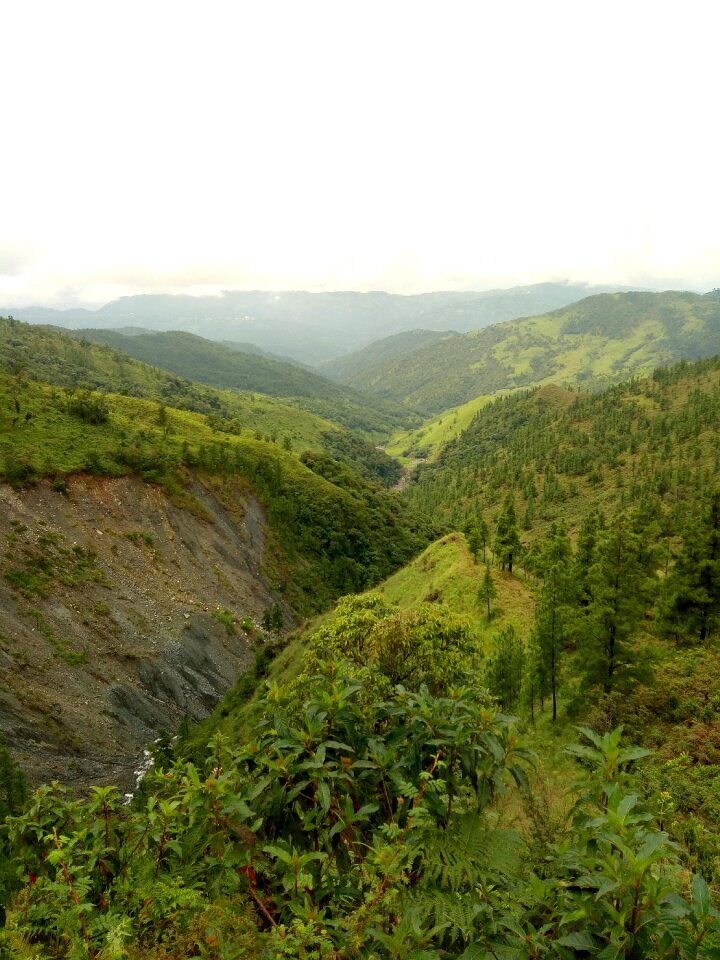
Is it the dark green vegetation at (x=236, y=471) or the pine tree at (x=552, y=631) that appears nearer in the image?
the pine tree at (x=552, y=631)

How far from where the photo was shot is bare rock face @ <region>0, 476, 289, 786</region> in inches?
1531

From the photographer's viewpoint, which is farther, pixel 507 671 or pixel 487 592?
pixel 487 592

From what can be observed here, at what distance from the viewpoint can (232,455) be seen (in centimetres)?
8306

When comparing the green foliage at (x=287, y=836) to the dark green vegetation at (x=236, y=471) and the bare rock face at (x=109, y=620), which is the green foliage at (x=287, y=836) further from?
the dark green vegetation at (x=236, y=471)

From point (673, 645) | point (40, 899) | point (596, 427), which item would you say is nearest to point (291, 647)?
point (673, 645)

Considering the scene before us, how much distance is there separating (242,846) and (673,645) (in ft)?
95.6

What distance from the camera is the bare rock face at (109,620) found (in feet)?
128

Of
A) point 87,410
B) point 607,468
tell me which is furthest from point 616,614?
point 607,468

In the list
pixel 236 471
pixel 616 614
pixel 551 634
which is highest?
pixel 236 471

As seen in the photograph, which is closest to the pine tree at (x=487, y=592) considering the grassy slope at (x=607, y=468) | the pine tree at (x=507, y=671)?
the pine tree at (x=507, y=671)

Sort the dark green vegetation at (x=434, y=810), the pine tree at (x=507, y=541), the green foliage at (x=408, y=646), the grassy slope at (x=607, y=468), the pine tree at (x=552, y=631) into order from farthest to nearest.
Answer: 1. the grassy slope at (x=607, y=468)
2. the pine tree at (x=507, y=541)
3. the pine tree at (x=552, y=631)
4. the green foliage at (x=408, y=646)
5. the dark green vegetation at (x=434, y=810)

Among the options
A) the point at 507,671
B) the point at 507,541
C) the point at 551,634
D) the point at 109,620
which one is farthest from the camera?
the point at 507,541

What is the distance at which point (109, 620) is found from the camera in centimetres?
4938

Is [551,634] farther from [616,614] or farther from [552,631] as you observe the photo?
[616,614]
